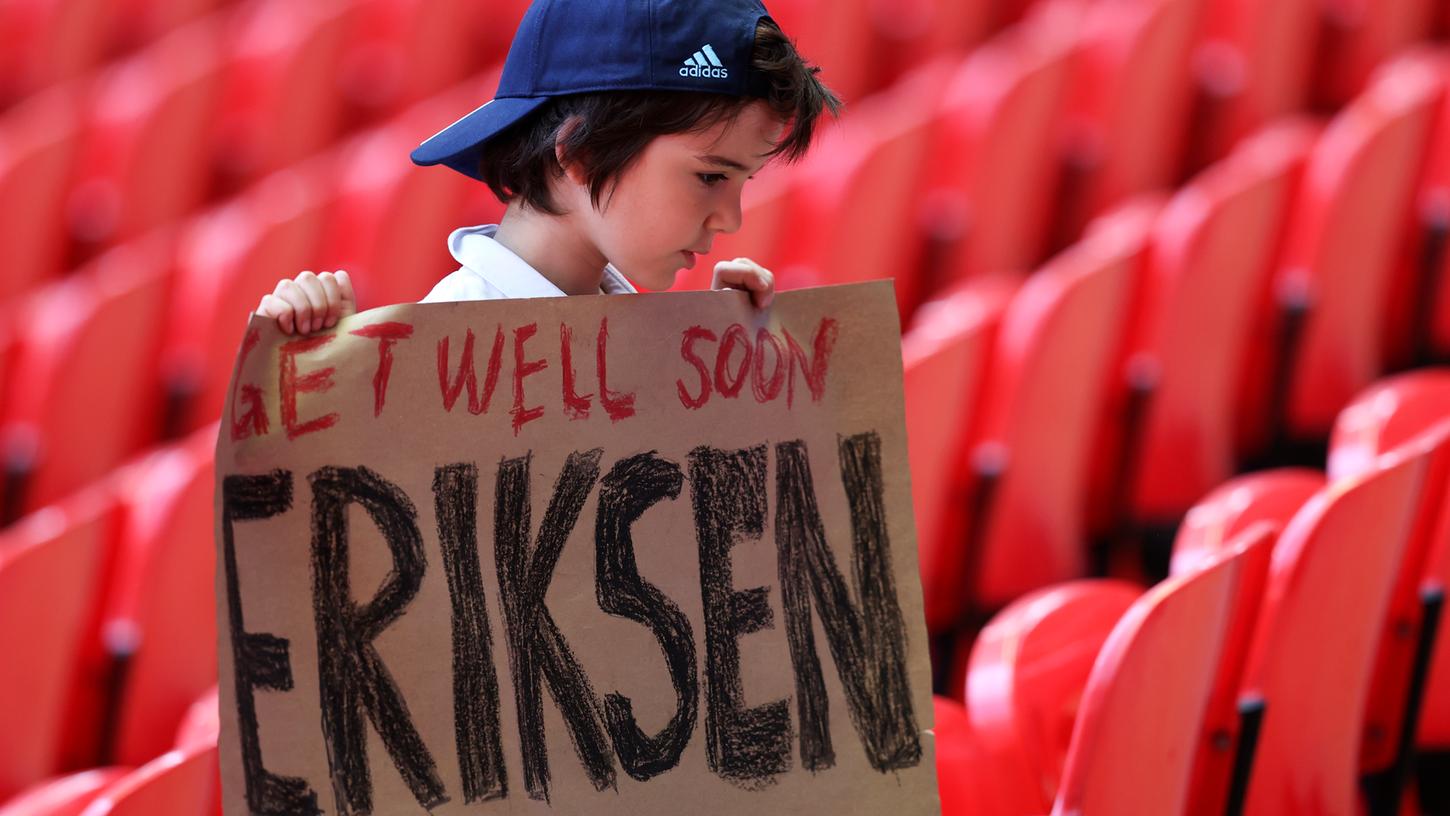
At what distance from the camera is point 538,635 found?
0.37m

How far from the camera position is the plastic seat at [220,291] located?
101 centimetres

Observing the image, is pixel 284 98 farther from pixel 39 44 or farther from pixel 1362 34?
pixel 1362 34

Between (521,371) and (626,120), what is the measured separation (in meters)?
0.07

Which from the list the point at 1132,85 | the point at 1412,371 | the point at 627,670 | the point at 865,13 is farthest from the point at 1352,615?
the point at 865,13

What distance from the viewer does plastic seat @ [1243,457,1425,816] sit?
1.68 ft

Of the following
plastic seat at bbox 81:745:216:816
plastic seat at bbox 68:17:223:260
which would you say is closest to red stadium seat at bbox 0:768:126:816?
plastic seat at bbox 81:745:216:816

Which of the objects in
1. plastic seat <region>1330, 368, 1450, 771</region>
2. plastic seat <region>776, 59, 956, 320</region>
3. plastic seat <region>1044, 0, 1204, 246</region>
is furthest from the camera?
plastic seat <region>1044, 0, 1204, 246</region>

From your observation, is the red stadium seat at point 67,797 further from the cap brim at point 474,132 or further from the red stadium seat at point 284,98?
the red stadium seat at point 284,98

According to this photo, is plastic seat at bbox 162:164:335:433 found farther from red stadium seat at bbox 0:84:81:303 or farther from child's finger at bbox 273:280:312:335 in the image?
child's finger at bbox 273:280:312:335

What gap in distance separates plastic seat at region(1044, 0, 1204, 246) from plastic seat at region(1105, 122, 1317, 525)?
0.32 meters

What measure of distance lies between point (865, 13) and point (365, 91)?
52cm

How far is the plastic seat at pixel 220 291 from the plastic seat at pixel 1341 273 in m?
0.67

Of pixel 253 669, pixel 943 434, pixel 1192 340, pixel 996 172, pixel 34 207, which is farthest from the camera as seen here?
pixel 34 207

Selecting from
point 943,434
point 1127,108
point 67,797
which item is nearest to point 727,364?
point 67,797
